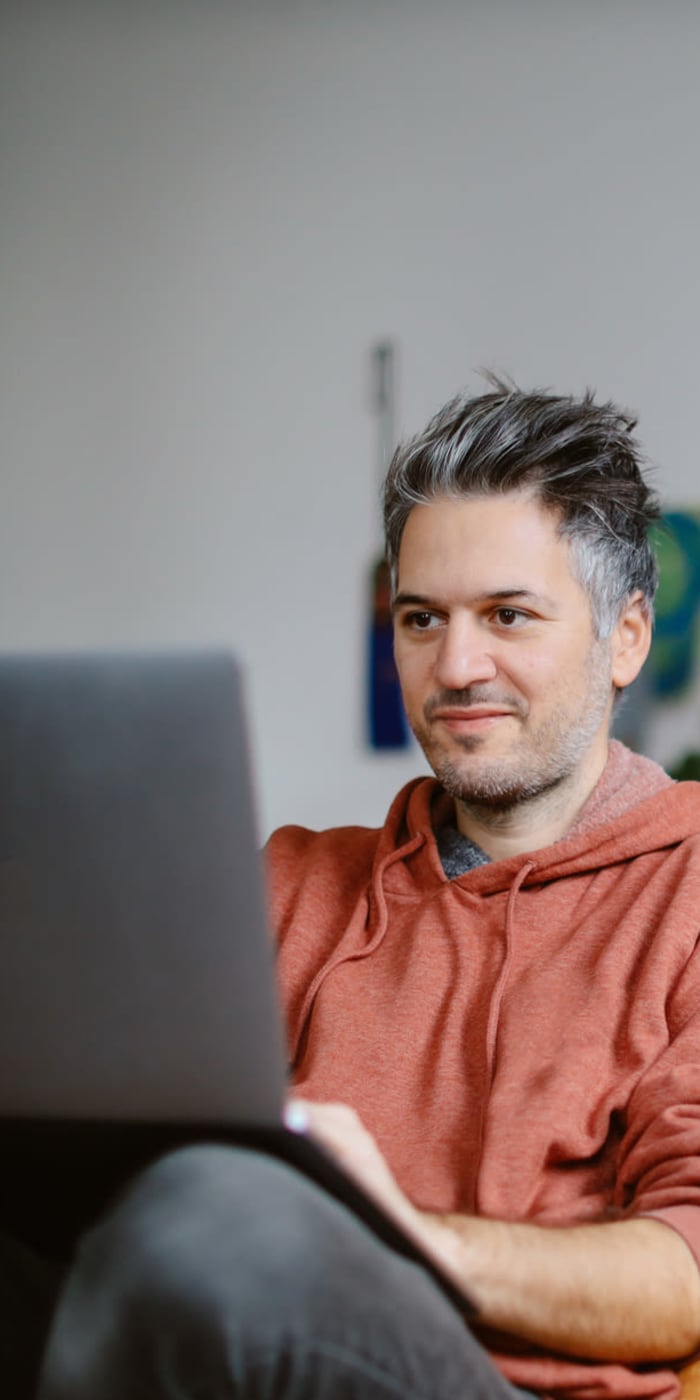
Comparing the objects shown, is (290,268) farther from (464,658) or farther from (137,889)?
(137,889)

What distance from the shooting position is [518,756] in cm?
145

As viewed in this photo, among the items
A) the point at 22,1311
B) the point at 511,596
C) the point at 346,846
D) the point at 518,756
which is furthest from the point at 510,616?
the point at 22,1311

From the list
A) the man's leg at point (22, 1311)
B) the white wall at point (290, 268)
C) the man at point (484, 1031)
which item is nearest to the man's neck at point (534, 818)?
the man at point (484, 1031)

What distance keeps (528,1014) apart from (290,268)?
2215 millimetres

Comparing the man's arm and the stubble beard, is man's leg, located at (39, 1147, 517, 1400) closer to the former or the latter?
the man's arm

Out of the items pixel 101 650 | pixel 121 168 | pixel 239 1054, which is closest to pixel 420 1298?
pixel 239 1054

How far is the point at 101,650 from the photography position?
0.72m

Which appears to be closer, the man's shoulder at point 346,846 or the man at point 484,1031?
the man at point 484,1031

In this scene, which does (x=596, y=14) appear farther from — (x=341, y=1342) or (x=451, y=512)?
(x=341, y=1342)

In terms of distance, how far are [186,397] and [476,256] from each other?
733mm

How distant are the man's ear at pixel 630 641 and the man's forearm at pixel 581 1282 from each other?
68 cm

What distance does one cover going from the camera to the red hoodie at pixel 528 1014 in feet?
3.84

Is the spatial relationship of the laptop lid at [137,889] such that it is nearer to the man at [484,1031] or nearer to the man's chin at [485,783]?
the man at [484,1031]

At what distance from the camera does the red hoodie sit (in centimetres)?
117
